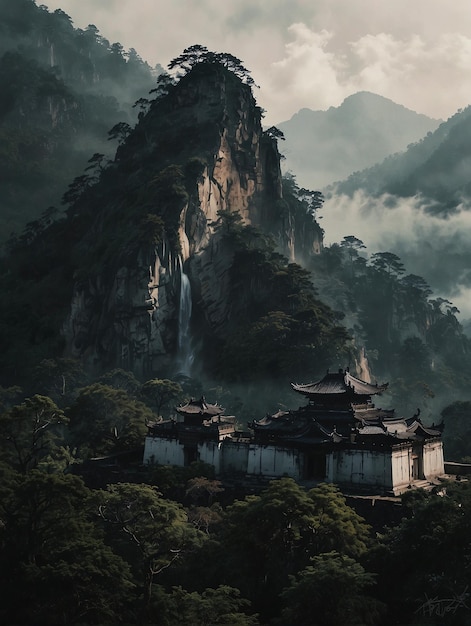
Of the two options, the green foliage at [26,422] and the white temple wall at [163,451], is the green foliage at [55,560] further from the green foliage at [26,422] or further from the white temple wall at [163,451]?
the white temple wall at [163,451]

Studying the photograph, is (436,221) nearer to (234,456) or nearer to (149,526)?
(234,456)

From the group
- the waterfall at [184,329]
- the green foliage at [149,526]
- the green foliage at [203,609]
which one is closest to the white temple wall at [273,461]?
the green foliage at [149,526]

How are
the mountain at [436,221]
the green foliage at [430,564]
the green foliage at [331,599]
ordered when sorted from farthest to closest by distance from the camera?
the mountain at [436,221] < the green foliage at [331,599] < the green foliage at [430,564]

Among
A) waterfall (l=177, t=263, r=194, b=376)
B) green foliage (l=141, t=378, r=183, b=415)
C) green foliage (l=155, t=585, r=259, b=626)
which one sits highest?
waterfall (l=177, t=263, r=194, b=376)

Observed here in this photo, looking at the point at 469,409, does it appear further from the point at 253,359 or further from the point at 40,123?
the point at 40,123

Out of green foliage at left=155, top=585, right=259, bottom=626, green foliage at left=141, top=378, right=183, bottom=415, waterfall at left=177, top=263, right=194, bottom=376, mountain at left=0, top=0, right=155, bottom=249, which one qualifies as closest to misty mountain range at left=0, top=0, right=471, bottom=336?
mountain at left=0, top=0, right=155, bottom=249

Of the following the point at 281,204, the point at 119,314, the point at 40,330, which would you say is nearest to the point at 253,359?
the point at 119,314

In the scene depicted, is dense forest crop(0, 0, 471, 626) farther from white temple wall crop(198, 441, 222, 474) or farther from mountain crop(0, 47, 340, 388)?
white temple wall crop(198, 441, 222, 474)
